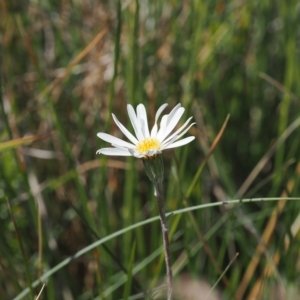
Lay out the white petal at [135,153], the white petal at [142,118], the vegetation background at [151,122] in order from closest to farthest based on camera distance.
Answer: the white petal at [135,153], the white petal at [142,118], the vegetation background at [151,122]

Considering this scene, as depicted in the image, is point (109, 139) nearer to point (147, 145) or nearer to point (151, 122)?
point (147, 145)

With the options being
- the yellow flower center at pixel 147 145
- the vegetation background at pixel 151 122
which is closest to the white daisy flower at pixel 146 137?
the yellow flower center at pixel 147 145

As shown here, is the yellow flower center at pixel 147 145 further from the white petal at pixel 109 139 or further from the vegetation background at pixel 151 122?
the vegetation background at pixel 151 122

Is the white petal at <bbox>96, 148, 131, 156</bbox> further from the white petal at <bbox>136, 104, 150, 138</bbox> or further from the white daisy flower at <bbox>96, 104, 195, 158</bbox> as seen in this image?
the white petal at <bbox>136, 104, 150, 138</bbox>

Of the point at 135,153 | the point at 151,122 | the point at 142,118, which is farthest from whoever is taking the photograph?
the point at 151,122

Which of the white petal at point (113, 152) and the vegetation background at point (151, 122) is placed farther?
the vegetation background at point (151, 122)

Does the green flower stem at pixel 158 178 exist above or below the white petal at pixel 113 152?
below

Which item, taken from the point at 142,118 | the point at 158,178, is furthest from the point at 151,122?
the point at 158,178
